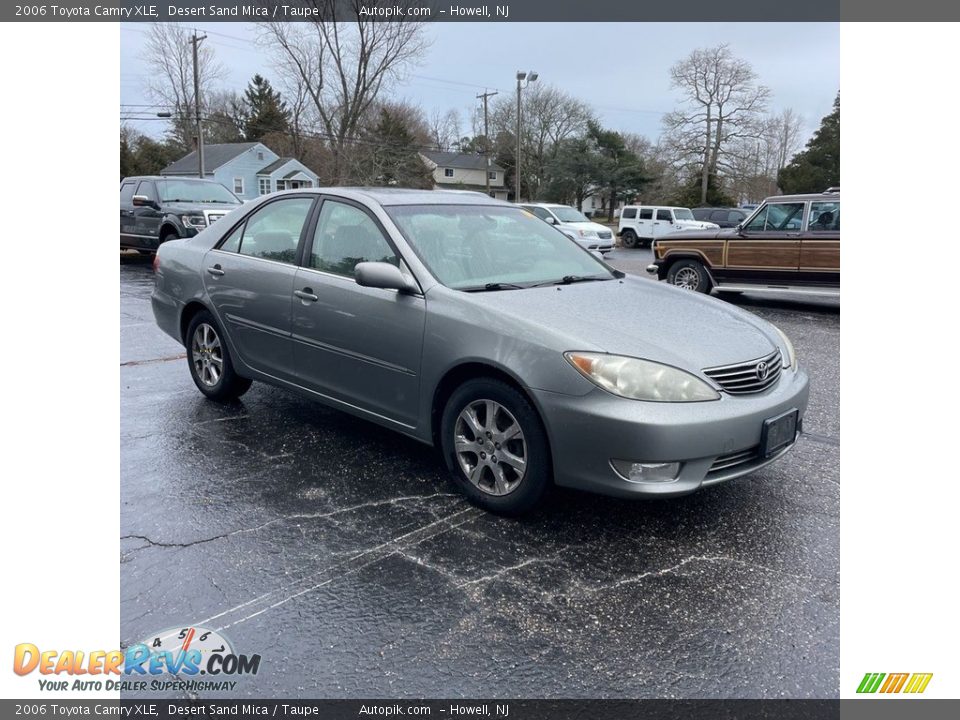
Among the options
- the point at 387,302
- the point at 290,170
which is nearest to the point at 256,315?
the point at 387,302

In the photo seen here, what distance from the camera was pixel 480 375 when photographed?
372cm

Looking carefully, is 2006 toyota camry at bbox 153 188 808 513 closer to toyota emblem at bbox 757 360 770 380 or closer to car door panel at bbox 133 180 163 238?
toyota emblem at bbox 757 360 770 380

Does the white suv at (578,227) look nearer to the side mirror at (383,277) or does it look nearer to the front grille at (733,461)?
the side mirror at (383,277)

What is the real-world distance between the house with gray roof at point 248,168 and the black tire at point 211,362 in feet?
175

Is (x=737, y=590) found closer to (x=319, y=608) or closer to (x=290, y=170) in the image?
(x=319, y=608)

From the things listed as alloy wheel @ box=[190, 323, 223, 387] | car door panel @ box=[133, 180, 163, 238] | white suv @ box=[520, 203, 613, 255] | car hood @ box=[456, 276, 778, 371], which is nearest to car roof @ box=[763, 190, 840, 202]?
car hood @ box=[456, 276, 778, 371]

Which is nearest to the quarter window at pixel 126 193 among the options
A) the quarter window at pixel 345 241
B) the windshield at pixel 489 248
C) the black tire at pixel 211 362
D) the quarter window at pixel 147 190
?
the quarter window at pixel 147 190

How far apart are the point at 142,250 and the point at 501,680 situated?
15.5 m

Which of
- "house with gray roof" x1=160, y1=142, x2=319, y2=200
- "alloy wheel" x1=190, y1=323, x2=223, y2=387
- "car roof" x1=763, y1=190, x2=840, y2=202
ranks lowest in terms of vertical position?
"alloy wheel" x1=190, y1=323, x2=223, y2=387

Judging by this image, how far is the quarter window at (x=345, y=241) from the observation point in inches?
172

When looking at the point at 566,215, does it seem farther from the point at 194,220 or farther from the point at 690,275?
the point at 194,220

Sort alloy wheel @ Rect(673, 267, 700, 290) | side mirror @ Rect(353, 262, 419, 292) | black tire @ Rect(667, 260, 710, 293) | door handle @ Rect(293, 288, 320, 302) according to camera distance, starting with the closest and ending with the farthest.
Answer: side mirror @ Rect(353, 262, 419, 292)
door handle @ Rect(293, 288, 320, 302)
black tire @ Rect(667, 260, 710, 293)
alloy wheel @ Rect(673, 267, 700, 290)

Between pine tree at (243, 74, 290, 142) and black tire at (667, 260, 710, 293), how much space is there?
6113 centimetres

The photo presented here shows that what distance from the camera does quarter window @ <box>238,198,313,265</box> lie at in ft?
15.9
